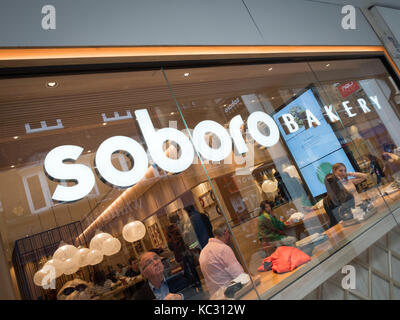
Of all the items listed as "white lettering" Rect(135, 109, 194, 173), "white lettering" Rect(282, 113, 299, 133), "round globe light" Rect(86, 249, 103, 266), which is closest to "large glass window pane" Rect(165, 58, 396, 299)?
"white lettering" Rect(282, 113, 299, 133)

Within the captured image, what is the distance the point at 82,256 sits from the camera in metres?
1.70

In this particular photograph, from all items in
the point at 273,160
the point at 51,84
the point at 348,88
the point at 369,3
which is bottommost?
the point at 273,160

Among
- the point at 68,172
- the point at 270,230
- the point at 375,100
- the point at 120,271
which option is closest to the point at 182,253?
the point at 120,271

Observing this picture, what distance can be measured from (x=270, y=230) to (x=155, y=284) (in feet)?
4.77

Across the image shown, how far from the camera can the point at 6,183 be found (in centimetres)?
169

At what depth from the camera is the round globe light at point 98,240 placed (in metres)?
1.77

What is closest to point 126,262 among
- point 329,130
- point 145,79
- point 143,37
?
point 145,79

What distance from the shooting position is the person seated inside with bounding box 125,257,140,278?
1869 mm

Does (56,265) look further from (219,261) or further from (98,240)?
(219,261)

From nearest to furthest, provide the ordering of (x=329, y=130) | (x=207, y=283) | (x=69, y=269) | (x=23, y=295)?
1. (x=23, y=295)
2. (x=69, y=269)
3. (x=207, y=283)
4. (x=329, y=130)

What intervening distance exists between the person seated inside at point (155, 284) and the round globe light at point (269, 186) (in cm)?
143

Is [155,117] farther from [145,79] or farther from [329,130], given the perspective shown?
[329,130]

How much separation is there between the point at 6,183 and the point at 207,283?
1473 mm

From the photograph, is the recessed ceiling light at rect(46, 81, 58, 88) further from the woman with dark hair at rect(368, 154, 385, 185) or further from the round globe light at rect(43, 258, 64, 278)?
the woman with dark hair at rect(368, 154, 385, 185)
